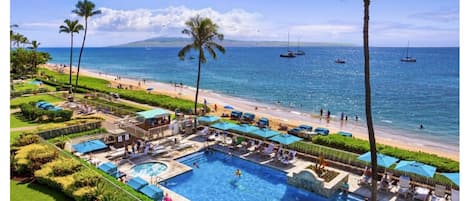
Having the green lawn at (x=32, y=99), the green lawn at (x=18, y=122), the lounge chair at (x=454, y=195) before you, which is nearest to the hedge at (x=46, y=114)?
the green lawn at (x=18, y=122)

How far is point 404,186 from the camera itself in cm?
1630

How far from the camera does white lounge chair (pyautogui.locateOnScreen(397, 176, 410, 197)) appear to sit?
16.2m

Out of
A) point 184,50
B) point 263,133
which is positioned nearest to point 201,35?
point 184,50

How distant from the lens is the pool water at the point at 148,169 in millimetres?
18372

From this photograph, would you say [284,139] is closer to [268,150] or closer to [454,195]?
[268,150]

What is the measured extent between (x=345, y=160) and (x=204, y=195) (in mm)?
9283

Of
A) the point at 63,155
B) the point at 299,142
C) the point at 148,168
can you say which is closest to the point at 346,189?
the point at 299,142

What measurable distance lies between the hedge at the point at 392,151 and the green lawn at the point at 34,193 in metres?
17.5

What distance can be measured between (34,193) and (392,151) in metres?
20.5

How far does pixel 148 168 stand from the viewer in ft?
63.0

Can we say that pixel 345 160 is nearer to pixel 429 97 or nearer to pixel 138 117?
pixel 138 117

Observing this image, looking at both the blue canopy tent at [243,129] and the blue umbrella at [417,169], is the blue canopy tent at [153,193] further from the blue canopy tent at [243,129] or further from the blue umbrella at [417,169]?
the blue umbrella at [417,169]

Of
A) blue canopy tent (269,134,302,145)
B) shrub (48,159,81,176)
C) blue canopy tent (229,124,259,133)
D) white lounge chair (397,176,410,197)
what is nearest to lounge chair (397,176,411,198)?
white lounge chair (397,176,410,197)

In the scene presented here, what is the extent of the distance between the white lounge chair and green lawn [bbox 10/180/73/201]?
1587 centimetres
